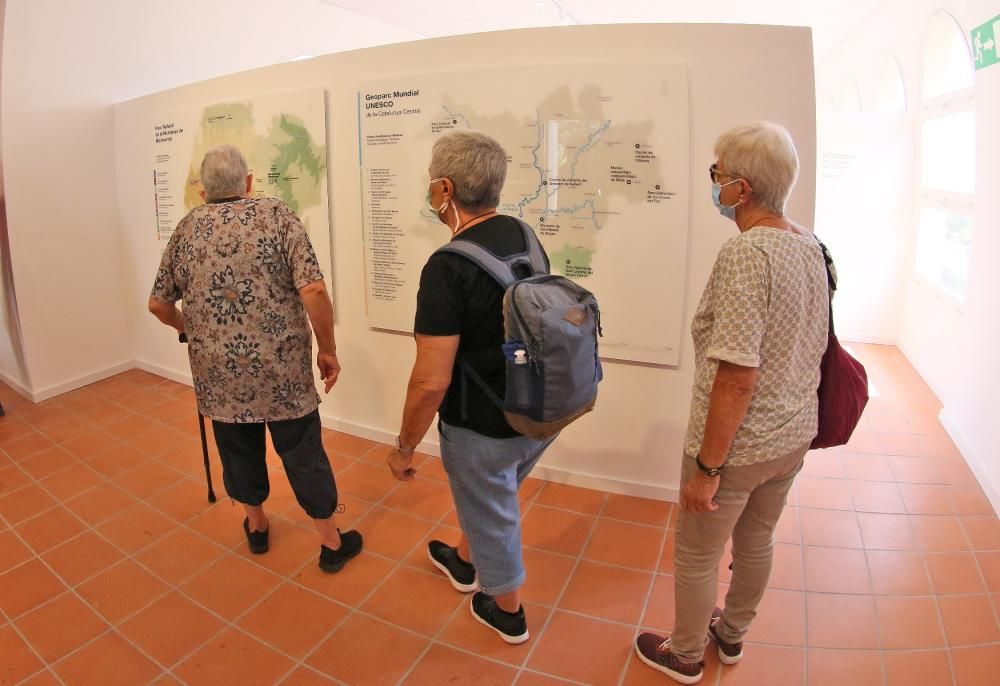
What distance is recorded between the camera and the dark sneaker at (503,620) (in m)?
1.79

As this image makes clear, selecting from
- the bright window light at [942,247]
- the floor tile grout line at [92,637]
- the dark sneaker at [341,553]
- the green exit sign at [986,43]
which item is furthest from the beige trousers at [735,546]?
the bright window light at [942,247]

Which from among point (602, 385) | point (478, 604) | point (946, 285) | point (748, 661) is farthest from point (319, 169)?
point (946, 285)

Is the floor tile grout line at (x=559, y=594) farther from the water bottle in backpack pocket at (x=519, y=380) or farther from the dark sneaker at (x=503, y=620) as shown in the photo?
the water bottle in backpack pocket at (x=519, y=380)

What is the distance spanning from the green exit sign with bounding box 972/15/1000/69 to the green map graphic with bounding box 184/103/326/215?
3.37 m

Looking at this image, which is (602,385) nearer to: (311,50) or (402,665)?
(402,665)

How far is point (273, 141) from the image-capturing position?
3078 mm

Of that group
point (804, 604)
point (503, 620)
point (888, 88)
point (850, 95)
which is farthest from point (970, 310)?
point (850, 95)

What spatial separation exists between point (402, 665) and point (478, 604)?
309mm

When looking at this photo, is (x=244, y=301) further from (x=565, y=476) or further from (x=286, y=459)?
(x=565, y=476)

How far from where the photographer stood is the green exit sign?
8.91 ft

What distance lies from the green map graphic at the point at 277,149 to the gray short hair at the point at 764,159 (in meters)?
2.28

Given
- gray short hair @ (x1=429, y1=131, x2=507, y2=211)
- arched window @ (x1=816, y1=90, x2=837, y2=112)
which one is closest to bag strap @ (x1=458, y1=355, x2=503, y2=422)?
gray short hair @ (x1=429, y1=131, x2=507, y2=211)

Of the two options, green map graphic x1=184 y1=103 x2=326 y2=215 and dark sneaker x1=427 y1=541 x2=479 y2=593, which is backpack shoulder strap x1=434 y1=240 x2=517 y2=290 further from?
green map graphic x1=184 y1=103 x2=326 y2=215

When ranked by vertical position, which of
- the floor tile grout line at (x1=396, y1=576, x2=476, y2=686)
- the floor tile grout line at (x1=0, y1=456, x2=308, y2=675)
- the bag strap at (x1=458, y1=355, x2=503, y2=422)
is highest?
the bag strap at (x1=458, y1=355, x2=503, y2=422)
